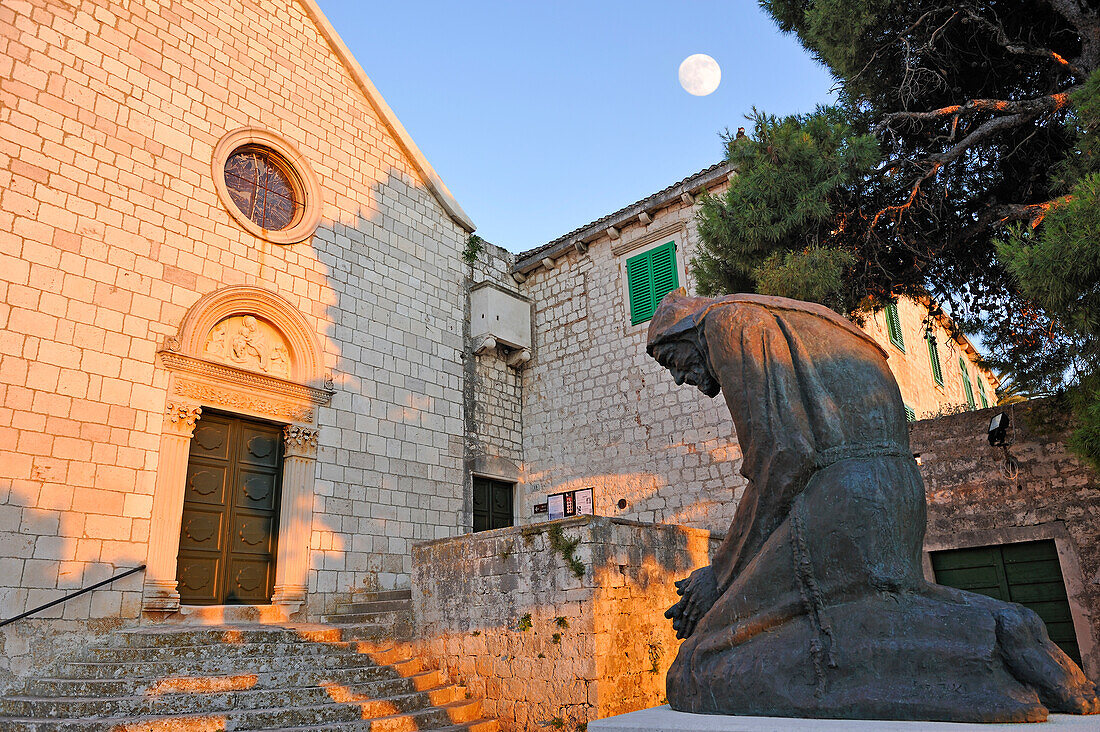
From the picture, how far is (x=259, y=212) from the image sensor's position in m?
9.66

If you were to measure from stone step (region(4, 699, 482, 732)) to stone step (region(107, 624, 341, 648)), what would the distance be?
1226 millimetres

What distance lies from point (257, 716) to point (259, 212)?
650 centimetres

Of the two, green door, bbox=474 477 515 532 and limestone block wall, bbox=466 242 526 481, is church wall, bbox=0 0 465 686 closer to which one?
limestone block wall, bbox=466 242 526 481

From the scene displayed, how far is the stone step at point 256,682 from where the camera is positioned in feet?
18.5

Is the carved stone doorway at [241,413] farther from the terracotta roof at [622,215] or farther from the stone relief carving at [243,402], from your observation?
the terracotta roof at [622,215]

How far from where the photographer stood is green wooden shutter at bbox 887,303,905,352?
12078 mm

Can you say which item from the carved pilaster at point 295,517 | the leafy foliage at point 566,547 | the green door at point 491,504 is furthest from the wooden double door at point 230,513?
the leafy foliage at point 566,547

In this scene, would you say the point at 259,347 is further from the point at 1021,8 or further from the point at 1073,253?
the point at 1021,8

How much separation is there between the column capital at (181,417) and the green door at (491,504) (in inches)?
182

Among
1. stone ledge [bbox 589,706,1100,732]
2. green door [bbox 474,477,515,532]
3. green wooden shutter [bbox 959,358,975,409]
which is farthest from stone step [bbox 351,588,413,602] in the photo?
green wooden shutter [bbox 959,358,975,409]

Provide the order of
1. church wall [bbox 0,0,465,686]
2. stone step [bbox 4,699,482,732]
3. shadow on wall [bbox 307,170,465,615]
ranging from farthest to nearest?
shadow on wall [bbox 307,170,465,615], church wall [bbox 0,0,465,686], stone step [bbox 4,699,482,732]

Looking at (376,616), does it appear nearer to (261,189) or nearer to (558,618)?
(558,618)

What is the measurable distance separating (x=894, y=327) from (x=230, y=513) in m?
10.5

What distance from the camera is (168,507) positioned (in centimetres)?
761
